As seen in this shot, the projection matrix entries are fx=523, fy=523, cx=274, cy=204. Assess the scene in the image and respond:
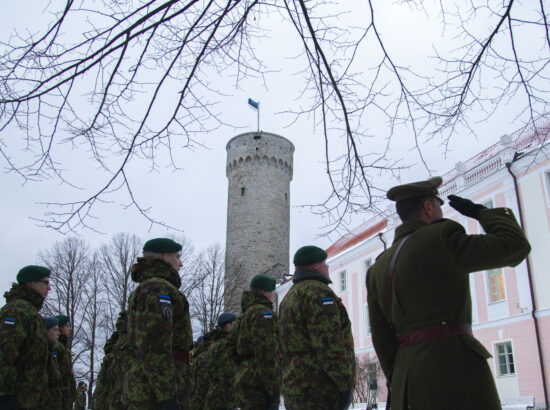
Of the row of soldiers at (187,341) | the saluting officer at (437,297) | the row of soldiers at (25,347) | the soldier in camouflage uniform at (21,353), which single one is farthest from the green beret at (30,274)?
the saluting officer at (437,297)

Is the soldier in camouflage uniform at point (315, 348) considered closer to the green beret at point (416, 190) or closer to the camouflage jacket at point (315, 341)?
the camouflage jacket at point (315, 341)

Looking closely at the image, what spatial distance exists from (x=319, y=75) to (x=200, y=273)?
26649 millimetres

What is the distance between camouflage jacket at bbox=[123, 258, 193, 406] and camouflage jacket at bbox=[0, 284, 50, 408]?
1130 millimetres

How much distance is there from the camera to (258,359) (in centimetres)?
510

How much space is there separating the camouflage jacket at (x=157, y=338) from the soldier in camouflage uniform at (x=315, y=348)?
762 millimetres

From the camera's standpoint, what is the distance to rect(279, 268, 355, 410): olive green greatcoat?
3.69 m

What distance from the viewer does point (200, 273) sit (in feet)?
100

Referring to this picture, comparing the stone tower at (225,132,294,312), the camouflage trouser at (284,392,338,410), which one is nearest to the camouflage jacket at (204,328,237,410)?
the camouflage trouser at (284,392,338,410)

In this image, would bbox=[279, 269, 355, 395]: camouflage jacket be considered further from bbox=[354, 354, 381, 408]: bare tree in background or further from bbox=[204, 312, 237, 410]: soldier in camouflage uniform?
bbox=[354, 354, 381, 408]: bare tree in background

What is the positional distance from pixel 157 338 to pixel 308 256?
4.75 feet

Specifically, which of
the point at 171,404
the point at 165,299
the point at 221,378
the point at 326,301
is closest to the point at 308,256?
the point at 326,301

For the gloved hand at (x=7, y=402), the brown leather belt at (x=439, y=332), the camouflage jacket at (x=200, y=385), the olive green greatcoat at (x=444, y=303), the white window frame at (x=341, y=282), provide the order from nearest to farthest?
the olive green greatcoat at (x=444, y=303) → the brown leather belt at (x=439, y=332) → the gloved hand at (x=7, y=402) → the camouflage jacket at (x=200, y=385) → the white window frame at (x=341, y=282)

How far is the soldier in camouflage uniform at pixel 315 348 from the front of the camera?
12.1 ft

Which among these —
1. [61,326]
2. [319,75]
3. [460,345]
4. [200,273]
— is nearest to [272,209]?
[200,273]
